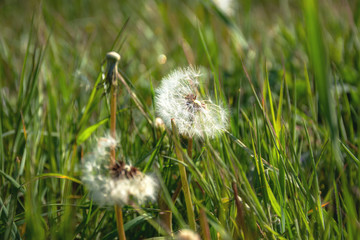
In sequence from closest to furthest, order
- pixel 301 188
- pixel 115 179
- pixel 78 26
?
pixel 115 179
pixel 301 188
pixel 78 26

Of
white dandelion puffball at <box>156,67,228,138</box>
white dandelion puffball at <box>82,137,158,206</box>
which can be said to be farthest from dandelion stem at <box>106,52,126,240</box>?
white dandelion puffball at <box>156,67,228,138</box>

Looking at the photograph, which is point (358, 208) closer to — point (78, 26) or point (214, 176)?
point (214, 176)

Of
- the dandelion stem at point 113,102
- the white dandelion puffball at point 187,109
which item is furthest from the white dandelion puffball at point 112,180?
the white dandelion puffball at point 187,109

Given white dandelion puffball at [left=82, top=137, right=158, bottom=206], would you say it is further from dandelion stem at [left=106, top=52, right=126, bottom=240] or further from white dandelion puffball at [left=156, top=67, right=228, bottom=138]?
white dandelion puffball at [left=156, top=67, right=228, bottom=138]

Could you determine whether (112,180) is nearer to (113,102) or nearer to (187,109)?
(113,102)

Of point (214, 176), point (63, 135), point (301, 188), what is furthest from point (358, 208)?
point (63, 135)

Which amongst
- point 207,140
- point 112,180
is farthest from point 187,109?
point 112,180
